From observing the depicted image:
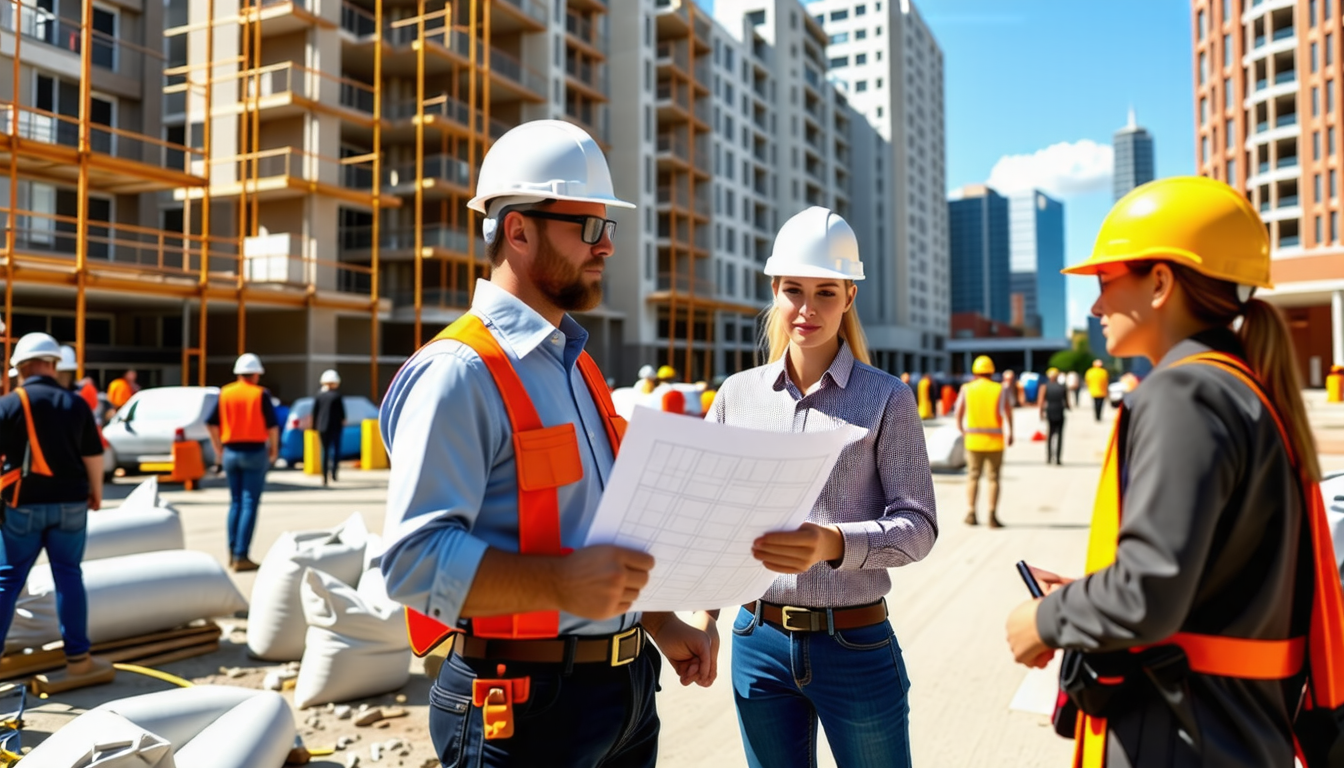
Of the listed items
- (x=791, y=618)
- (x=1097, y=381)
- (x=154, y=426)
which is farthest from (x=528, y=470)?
(x=1097, y=381)

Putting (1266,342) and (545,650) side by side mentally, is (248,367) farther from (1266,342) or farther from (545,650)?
(1266,342)

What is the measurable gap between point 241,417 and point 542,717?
7.65 m

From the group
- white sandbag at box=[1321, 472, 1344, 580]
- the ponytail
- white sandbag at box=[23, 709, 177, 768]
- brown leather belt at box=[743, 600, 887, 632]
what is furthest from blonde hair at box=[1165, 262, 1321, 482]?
white sandbag at box=[23, 709, 177, 768]

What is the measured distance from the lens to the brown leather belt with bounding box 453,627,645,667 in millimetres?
1899

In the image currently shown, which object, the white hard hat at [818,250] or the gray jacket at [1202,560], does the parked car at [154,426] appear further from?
the gray jacket at [1202,560]

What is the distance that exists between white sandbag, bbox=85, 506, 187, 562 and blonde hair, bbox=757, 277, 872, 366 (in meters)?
5.57

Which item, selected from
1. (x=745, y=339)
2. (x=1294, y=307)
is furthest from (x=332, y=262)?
(x=1294, y=307)

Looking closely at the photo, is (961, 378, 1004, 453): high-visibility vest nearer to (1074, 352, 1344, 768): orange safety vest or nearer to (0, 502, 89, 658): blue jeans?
(0, 502, 89, 658): blue jeans

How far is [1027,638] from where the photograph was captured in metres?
1.70

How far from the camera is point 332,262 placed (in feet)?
92.2

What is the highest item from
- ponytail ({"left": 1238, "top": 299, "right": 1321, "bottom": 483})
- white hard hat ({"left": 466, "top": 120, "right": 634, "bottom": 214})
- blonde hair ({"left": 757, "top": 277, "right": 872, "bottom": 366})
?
white hard hat ({"left": 466, "top": 120, "right": 634, "bottom": 214})

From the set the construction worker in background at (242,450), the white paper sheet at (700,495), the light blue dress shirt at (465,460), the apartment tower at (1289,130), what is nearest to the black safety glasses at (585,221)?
the light blue dress shirt at (465,460)

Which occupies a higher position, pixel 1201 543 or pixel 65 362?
pixel 65 362

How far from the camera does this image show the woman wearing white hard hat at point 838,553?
240 cm
